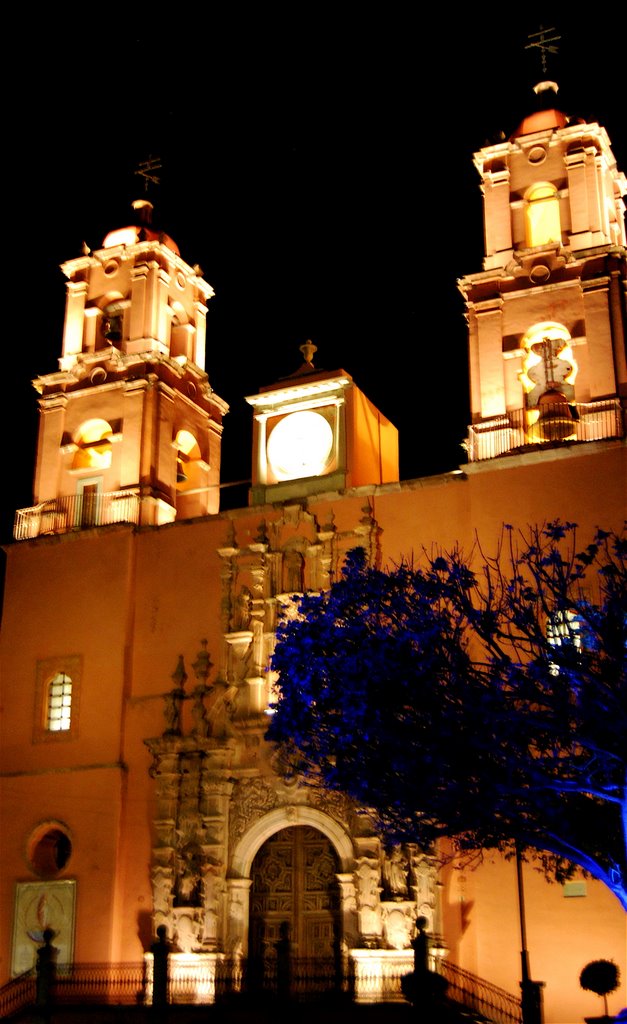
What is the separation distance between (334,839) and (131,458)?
9.10 m

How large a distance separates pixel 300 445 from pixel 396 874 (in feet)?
28.7

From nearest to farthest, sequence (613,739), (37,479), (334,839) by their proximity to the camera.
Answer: (613,739), (334,839), (37,479)

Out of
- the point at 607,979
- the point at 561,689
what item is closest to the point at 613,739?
the point at 561,689

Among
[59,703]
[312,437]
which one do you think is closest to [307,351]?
[312,437]

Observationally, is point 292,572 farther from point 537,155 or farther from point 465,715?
point 537,155

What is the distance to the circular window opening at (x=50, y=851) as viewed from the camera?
23578 mm

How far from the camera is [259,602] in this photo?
23719mm

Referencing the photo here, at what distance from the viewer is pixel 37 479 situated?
89.7ft

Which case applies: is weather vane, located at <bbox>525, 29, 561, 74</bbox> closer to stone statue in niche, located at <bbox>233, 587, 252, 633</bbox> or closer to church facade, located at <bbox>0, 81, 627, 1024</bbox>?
church facade, located at <bbox>0, 81, 627, 1024</bbox>

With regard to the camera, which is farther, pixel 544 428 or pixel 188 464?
pixel 188 464

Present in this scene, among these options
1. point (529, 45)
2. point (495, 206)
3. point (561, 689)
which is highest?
point (529, 45)

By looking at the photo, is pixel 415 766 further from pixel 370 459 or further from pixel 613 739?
pixel 370 459

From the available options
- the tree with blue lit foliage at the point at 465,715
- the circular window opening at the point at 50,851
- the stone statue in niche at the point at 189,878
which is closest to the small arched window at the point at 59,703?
the circular window opening at the point at 50,851

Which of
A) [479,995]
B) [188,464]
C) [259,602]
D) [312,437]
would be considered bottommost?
[479,995]
